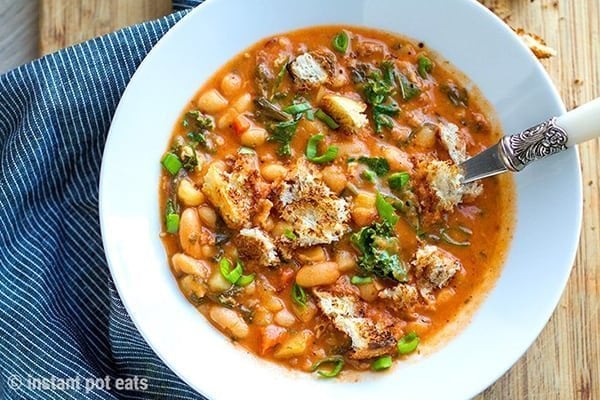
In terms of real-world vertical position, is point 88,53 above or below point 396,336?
above

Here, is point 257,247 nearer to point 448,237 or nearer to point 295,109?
point 295,109

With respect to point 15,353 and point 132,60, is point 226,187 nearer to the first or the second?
point 132,60

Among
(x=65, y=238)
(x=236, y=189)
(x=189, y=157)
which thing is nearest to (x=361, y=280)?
(x=236, y=189)

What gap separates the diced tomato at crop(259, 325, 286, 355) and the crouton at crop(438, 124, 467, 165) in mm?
1371

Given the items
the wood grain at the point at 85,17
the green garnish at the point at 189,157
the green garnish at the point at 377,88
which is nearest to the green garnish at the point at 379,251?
the green garnish at the point at 377,88

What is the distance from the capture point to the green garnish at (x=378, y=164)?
4309mm

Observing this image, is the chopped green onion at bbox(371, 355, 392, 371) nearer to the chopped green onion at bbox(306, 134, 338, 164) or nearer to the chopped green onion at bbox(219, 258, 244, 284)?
the chopped green onion at bbox(219, 258, 244, 284)

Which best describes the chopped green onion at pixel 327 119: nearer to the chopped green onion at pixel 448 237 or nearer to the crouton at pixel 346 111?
the crouton at pixel 346 111

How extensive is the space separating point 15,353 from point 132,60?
6.13 feet

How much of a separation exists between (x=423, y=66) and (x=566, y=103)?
1.01m

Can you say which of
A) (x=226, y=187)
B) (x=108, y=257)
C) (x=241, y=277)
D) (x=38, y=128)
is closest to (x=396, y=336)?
(x=241, y=277)

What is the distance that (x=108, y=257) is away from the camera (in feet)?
13.9

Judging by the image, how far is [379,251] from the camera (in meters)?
4.21

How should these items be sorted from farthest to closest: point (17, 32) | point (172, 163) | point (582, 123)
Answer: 1. point (17, 32)
2. point (172, 163)
3. point (582, 123)
